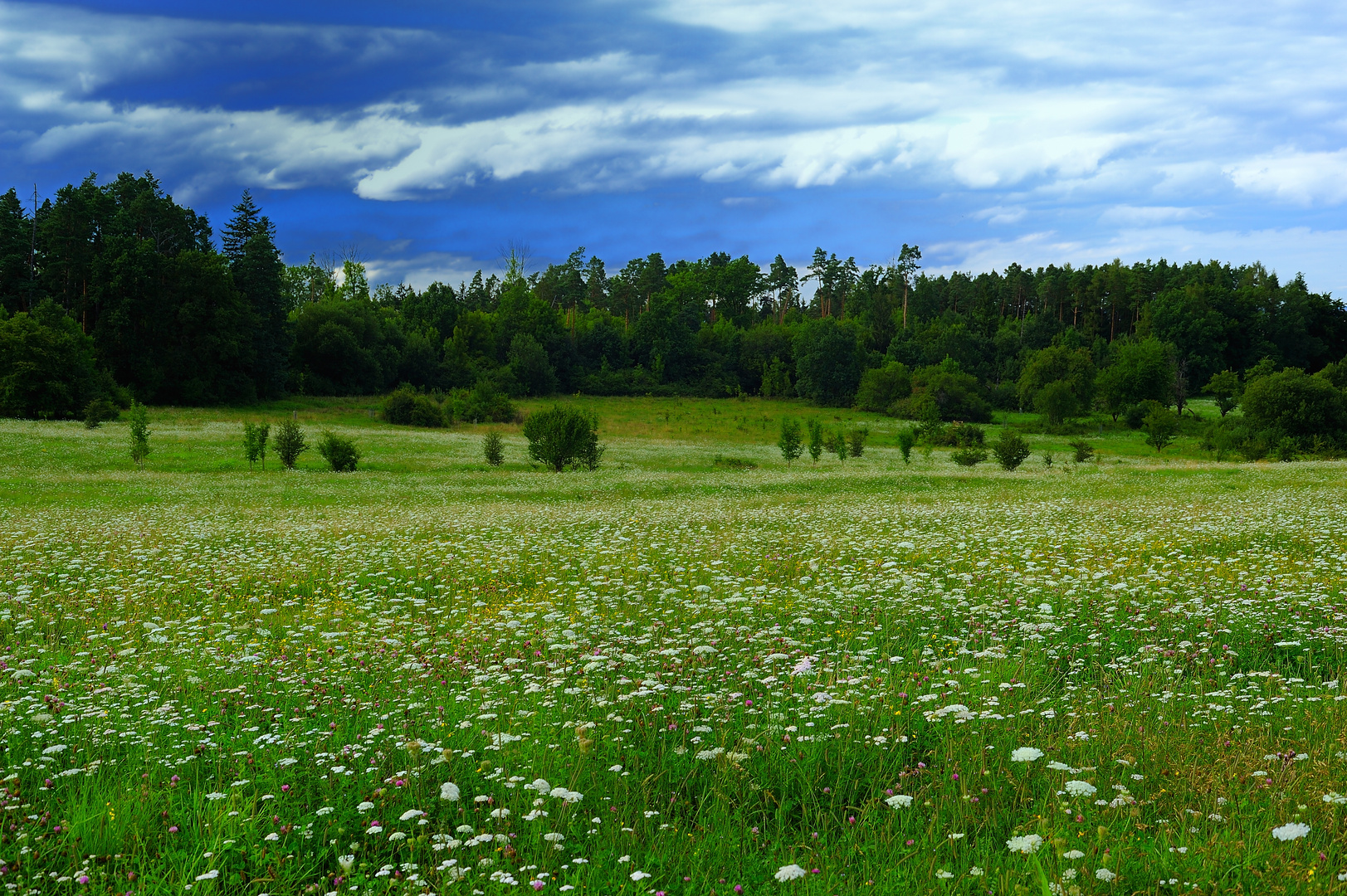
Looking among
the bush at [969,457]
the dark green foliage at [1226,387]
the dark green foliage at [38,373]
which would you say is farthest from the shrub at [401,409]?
the dark green foliage at [1226,387]

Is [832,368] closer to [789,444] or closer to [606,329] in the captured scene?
[606,329]

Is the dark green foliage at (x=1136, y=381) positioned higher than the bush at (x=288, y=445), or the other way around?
the dark green foliage at (x=1136, y=381)

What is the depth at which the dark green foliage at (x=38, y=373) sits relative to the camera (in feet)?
185

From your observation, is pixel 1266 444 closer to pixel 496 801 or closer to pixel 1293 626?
pixel 1293 626

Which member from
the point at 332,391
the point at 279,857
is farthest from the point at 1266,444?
the point at 332,391

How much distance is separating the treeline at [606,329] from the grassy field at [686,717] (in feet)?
209

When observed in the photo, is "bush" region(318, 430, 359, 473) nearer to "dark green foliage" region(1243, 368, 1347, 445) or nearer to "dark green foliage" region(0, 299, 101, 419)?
"dark green foliage" region(0, 299, 101, 419)

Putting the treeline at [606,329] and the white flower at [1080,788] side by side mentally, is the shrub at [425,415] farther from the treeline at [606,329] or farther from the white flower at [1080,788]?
the white flower at [1080,788]

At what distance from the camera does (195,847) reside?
4043 mm

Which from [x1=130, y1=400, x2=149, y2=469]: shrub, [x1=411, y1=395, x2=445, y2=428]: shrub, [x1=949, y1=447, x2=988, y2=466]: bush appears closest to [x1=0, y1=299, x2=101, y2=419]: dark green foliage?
[x1=411, y1=395, x2=445, y2=428]: shrub

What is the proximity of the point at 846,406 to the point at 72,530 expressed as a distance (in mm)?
108933

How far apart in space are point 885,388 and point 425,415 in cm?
6464

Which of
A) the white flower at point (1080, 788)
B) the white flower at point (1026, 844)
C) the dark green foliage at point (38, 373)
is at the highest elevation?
the dark green foliage at point (38, 373)

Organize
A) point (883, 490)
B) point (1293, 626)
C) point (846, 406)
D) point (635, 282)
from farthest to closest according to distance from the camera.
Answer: point (635, 282) → point (846, 406) → point (883, 490) → point (1293, 626)
